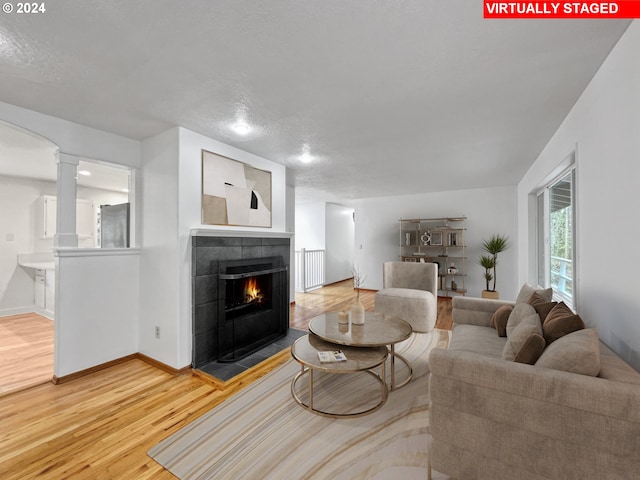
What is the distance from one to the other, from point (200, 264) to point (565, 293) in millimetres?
3779

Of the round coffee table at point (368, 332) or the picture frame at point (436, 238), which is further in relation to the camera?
the picture frame at point (436, 238)

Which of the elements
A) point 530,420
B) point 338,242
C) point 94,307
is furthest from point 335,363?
point 338,242

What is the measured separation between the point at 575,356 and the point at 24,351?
195 inches

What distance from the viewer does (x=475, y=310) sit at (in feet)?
9.29

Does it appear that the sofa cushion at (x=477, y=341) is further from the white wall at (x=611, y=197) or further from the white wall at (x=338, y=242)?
the white wall at (x=338, y=242)

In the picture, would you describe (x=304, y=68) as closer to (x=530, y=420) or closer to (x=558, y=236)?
(x=530, y=420)

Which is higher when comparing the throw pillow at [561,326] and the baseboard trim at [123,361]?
the throw pillow at [561,326]

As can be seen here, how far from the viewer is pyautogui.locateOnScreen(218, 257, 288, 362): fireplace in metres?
2.97

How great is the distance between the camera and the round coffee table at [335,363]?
6.25ft

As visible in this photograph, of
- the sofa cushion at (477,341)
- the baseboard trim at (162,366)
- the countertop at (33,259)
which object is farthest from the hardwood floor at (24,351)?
the sofa cushion at (477,341)

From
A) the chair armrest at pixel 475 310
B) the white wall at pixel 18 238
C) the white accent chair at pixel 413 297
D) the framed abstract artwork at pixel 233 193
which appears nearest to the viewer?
the chair armrest at pixel 475 310

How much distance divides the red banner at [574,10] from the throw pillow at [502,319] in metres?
2.05

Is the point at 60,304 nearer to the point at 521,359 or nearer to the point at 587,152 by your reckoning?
the point at 521,359

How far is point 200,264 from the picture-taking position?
276cm
